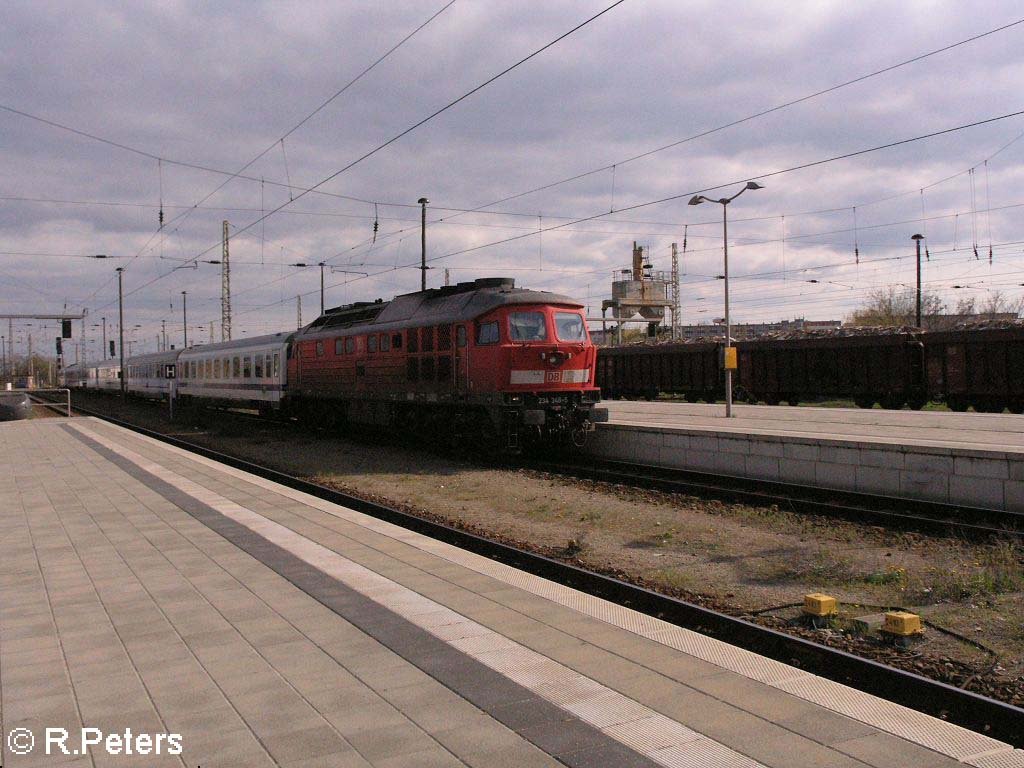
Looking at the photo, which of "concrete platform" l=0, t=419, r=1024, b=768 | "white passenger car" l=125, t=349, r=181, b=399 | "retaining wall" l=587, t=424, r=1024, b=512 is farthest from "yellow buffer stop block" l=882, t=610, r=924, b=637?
"white passenger car" l=125, t=349, r=181, b=399

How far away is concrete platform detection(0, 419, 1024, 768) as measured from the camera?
389cm

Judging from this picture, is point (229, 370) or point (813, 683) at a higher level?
point (229, 370)

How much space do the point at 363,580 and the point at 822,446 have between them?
939 centimetres

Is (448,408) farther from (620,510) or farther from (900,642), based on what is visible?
(900,642)

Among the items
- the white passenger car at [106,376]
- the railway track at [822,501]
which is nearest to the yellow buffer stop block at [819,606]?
the railway track at [822,501]

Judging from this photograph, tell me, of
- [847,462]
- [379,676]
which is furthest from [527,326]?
[379,676]

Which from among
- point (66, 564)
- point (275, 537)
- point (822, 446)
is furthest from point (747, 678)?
point (822, 446)

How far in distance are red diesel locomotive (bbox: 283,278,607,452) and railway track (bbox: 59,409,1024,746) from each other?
683cm

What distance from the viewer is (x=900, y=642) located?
18.6ft

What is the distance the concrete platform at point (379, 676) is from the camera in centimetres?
389

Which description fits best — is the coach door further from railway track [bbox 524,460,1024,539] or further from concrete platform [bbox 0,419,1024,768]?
concrete platform [bbox 0,419,1024,768]

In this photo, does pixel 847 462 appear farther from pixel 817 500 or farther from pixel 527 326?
pixel 527 326

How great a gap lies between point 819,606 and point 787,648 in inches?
30.1

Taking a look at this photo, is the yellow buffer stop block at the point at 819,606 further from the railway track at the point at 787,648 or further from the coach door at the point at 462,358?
the coach door at the point at 462,358
